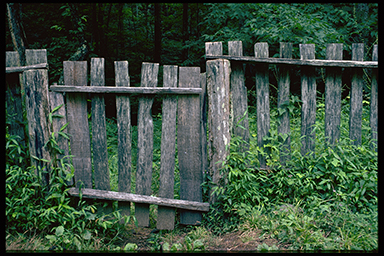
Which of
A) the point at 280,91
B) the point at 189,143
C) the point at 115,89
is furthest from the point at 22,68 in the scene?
the point at 280,91

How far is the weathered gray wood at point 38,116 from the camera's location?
2818 mm

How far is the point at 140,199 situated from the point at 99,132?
928 mm

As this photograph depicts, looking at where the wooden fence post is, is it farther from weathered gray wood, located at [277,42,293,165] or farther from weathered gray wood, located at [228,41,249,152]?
weathered gray wood, located at [277,42,293,165]

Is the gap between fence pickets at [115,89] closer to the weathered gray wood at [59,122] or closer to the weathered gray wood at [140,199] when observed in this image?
the weathered gray wood at [59,122]

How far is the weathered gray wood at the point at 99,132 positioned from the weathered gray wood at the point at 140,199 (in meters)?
0.11

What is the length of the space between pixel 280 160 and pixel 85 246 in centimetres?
243

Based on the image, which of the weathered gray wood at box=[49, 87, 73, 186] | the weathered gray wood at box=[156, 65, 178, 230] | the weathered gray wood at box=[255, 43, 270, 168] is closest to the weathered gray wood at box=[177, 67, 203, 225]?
the weathered gray wood at box=[156, 65, 178, 230]

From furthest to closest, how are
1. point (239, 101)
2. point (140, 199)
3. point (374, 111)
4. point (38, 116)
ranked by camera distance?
point (374, 111)
point (239, 101)
point (140, 199)
point (38, 116)

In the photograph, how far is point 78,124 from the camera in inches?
117

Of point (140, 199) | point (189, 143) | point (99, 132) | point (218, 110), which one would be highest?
point (218, 110)

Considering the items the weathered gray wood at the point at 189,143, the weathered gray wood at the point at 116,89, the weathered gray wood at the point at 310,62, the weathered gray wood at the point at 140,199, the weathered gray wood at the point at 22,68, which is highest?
the weathered gray wood at the point at 310,62

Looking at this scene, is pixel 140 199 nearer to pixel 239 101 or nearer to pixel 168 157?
pixel 168 157

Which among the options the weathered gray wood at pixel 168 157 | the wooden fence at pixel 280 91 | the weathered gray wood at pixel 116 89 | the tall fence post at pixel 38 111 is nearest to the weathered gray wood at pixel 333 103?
the wooden fence at pixel 280 91

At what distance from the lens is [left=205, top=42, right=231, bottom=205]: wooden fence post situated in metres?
2.92
